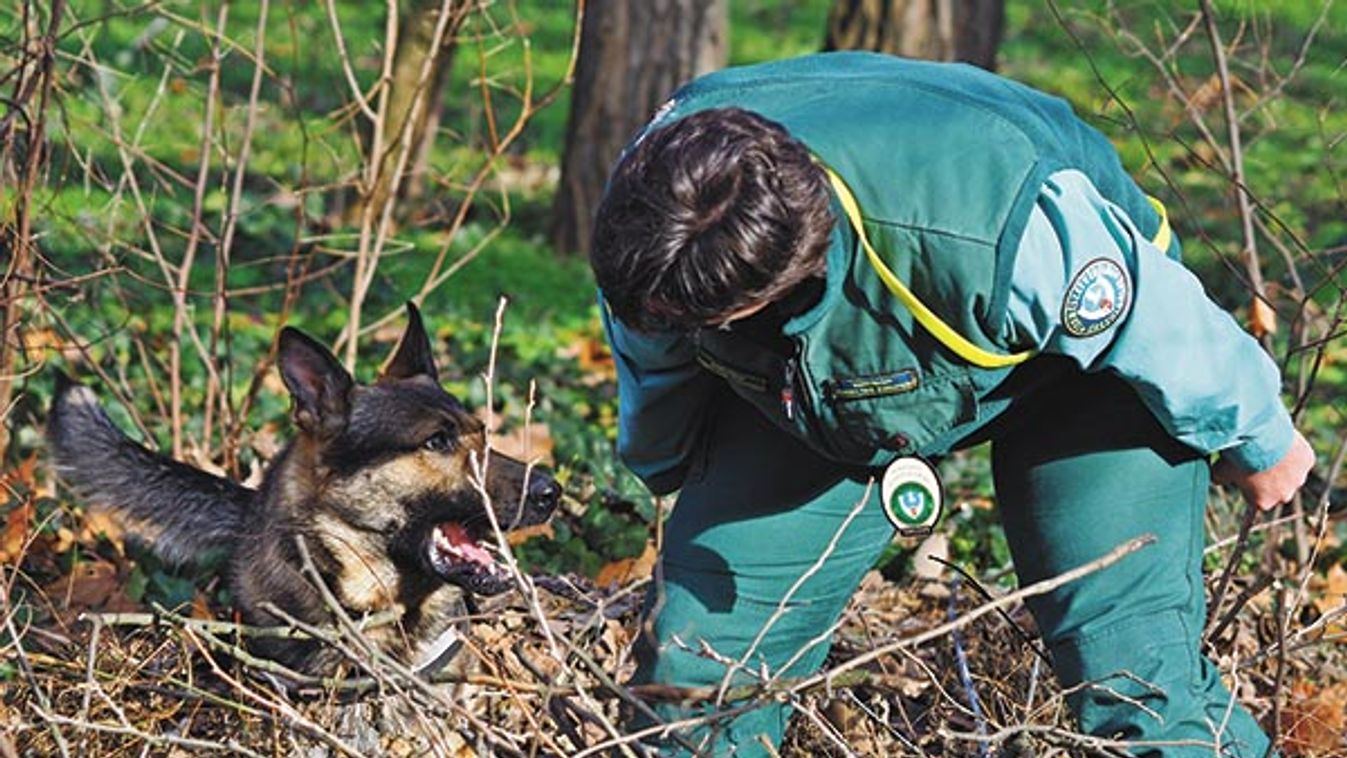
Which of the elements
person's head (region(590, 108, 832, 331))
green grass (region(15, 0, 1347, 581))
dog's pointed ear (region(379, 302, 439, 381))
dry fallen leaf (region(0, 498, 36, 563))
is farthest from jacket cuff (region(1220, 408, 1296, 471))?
dry fallen leaf (region(0, 498, 36, 563))

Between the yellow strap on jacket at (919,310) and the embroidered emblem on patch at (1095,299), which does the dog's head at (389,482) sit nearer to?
the yellow strap on jacket at (919,310)

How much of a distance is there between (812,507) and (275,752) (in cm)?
117

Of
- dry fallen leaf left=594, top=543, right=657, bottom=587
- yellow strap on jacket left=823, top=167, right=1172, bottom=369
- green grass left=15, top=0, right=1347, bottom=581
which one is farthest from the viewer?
green grass left=15, top=0, right=1347, bottom=581

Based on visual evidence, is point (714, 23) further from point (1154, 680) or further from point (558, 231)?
point (1154, 680)

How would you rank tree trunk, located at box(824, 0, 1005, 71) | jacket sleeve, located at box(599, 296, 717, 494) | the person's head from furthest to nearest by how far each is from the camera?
1. tree trunk, located at box(824, 0, 1005, 71)
2. jacket sleeve, located at box(599, 296, 717, 494)
3. the person's head

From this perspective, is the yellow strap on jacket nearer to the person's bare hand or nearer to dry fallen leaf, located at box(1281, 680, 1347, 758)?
the person's bare hand

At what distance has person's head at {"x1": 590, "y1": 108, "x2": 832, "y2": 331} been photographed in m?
3.24

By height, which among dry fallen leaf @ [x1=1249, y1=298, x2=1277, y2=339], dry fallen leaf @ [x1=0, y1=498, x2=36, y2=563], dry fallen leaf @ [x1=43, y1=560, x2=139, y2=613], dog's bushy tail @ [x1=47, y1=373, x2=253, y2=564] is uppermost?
dry fallen leaf @ [x1=1249, y1=298, x2=1277, y2=339]

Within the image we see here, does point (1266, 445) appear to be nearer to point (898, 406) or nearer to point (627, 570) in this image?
point (898, 406)

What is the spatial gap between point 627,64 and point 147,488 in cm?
494

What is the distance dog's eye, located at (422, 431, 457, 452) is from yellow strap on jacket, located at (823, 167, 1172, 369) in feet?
6.84

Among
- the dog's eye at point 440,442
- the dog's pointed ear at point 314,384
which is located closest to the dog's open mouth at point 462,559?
the dog's eye at point 440,442

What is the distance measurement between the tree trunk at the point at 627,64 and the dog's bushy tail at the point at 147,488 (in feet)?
14.3

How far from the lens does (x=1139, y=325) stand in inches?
141
